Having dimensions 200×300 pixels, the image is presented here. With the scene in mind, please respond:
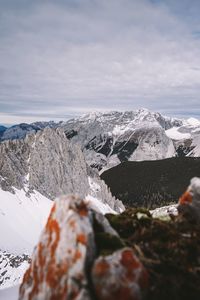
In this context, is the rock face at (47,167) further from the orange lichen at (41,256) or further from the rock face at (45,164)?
the orange lichen at (41,256)

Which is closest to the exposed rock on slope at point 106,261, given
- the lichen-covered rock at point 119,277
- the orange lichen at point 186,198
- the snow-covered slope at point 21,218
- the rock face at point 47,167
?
the lichen-covered rock at point 119,277

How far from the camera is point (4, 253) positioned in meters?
62.9

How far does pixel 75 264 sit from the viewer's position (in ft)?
26.6

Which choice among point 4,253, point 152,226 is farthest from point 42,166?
point 152,226

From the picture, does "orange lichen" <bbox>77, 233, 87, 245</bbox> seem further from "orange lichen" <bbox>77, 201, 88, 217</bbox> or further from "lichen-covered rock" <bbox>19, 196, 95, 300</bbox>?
"orange lichen" <bbox>77, 201, 88, 217</bbox>

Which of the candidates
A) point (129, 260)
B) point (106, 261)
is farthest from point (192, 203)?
point (106, 261)

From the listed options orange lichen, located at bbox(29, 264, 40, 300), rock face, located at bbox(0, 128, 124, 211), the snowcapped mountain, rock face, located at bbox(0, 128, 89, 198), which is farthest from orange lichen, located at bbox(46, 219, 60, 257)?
rock face, located at bbox(0, 128, 89, 198)

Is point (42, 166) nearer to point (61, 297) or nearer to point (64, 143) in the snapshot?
point (64, 143)

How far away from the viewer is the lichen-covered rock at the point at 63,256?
7.91m

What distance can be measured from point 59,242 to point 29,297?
5.76ft

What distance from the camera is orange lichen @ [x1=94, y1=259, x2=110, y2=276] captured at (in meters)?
7.77

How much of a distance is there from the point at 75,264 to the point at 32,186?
104m

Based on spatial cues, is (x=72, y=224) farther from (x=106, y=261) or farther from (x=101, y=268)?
(x=101, y=268)

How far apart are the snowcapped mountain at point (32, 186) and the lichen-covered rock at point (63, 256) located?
48927 millimetres
